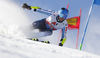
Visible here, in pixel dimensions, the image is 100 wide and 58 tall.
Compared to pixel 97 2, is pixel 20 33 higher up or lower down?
lower down

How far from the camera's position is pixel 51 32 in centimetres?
769

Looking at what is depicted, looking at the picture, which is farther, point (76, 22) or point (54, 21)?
point (76, 22)

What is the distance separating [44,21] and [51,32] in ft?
2.12

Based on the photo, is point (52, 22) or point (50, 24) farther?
point (50, 24)

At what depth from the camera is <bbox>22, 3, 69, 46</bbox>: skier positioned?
683 cm

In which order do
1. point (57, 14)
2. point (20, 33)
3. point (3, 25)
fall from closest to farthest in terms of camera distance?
point (57, 14)
point (20, 33)
point (3, 25)

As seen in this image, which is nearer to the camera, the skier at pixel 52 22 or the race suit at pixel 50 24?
the skier at pixel 52 22

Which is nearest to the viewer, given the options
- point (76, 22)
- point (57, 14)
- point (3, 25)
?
point (57, 14)

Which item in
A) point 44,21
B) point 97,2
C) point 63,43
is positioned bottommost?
point 63,43

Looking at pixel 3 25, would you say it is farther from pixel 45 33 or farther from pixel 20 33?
pixel 45 33

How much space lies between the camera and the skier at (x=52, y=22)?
269 inches

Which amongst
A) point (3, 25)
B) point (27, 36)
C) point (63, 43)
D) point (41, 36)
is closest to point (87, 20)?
point (63, 43)

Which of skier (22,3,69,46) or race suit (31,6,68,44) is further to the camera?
race suit (31,6,68,44)

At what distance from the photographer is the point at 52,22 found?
7.24 m
